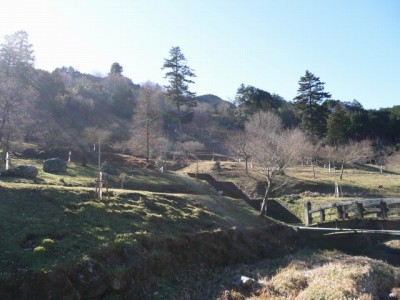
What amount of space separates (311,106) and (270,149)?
102 feet

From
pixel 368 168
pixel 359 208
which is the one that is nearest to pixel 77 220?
pixel 359 208

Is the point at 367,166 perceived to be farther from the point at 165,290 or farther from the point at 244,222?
the point at 165,290

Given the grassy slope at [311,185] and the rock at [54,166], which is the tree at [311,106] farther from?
the rock at [54,166]

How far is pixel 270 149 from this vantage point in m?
32.4

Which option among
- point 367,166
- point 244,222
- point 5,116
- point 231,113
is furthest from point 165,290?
point 231,113

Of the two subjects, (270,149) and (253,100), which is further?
(253,100)

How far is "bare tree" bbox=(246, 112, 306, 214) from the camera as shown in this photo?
92.0 feet

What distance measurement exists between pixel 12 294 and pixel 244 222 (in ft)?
49.7

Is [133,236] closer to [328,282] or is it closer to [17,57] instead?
[328,282]

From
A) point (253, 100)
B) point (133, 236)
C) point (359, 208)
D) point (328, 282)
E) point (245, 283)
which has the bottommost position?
point (245, 283)

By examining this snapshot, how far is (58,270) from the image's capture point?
1124 cm

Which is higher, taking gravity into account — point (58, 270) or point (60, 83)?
point (60, 83)

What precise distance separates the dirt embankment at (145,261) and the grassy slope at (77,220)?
0.36 m

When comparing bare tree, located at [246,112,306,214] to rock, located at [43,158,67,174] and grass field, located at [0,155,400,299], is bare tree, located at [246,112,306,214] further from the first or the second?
rock, located at [43,158,67,174]
